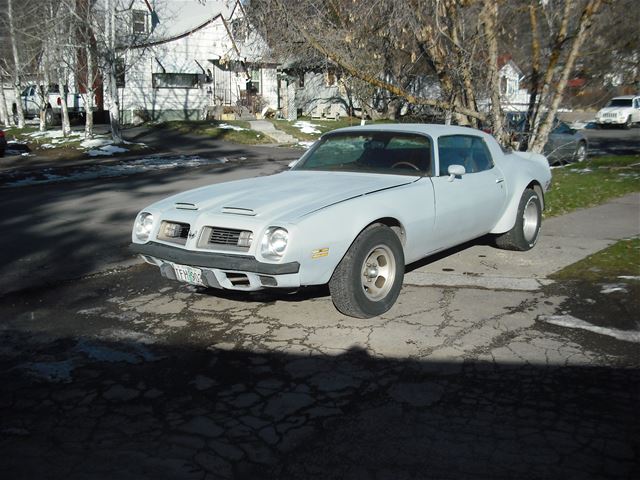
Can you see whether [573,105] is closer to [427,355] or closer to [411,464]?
[427,355]

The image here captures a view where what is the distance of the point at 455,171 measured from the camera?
640cm

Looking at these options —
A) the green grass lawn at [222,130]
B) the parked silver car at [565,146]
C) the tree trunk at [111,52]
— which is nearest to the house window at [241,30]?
the parked silver car at [565,146]

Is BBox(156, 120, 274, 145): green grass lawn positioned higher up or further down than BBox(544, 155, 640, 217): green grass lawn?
higher up

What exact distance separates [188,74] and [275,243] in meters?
33.1

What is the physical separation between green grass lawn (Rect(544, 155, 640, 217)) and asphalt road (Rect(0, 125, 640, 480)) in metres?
3.90

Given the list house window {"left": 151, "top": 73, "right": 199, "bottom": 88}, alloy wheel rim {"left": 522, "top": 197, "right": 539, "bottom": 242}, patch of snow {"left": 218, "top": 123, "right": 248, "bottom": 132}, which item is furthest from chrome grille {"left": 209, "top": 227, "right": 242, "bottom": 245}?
house window {"left": 151, "top": 73, "right": 199, "bottom": 88}

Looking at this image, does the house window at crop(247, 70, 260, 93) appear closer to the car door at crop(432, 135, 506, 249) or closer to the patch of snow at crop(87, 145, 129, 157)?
the patch of snow at crop(87, 145, 129, 157)

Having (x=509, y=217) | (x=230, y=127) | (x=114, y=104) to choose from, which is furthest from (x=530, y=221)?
(x=230, y=127)

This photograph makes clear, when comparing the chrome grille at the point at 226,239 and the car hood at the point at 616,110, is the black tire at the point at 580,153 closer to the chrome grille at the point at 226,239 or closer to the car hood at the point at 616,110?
the chrome grille at the point at 226,239

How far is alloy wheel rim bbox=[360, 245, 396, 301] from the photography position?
569 centimetres

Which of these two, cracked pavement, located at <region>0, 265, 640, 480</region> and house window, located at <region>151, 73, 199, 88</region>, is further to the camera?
house window, located at <region>151, 73, 199, 88</region>

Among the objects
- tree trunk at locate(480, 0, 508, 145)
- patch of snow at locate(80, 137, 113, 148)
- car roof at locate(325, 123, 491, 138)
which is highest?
tree trunk at locate(480, 0, 508, 145)

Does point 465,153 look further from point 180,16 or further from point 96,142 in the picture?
point 180,16

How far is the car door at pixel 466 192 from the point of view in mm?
6383
